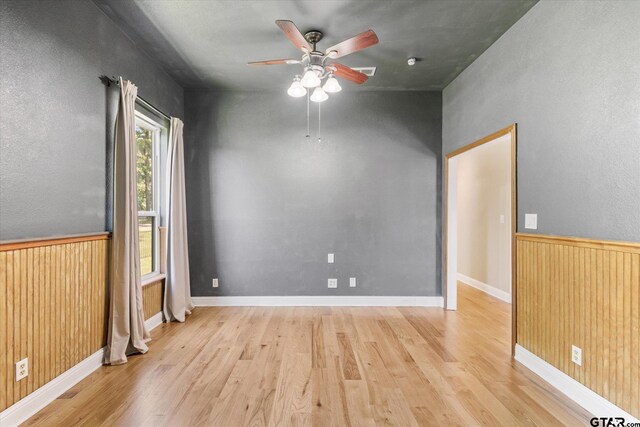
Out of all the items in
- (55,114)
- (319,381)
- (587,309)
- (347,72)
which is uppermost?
(347,72)

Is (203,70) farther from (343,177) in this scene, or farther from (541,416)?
(541,416)

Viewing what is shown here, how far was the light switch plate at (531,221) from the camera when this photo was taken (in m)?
2.67

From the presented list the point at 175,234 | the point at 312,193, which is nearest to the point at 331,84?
the point at 312,193

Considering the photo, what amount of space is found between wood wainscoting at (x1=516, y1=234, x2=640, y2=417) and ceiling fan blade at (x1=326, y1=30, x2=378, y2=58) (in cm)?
196

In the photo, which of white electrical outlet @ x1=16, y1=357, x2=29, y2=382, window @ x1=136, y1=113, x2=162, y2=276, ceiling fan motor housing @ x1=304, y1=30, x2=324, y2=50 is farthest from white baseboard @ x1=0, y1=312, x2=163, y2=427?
ceiling fan motor housing @ x1=304, y1=30, x2=324, y2=50

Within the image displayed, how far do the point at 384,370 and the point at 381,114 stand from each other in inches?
129

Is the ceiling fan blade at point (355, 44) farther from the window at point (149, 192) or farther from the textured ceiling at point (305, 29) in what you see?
the window at point (149, 192)

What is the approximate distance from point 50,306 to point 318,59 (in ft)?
8.79

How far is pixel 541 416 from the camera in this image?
2051mm

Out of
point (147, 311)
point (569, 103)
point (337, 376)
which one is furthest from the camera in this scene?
point (147, 311)

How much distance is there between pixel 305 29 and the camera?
2.95m

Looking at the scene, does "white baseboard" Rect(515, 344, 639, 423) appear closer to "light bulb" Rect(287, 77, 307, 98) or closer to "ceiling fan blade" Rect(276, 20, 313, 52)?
"light bulb" Rect(287, 77, 307, 98)

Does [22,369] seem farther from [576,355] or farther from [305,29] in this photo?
[576,355]

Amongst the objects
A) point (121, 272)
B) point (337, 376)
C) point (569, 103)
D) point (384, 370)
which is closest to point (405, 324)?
point (384, 370)
